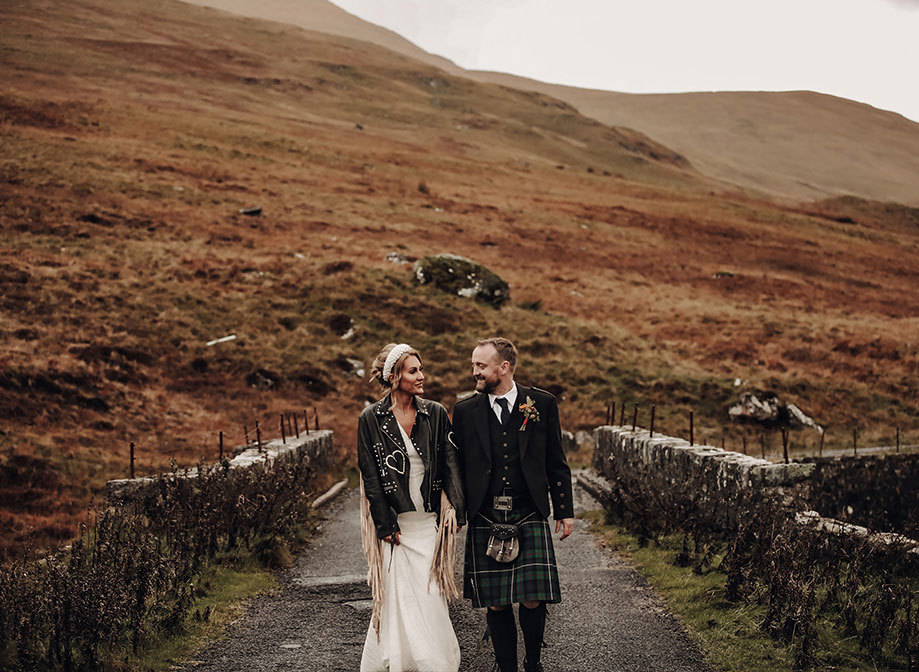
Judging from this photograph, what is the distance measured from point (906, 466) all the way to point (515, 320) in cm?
1760

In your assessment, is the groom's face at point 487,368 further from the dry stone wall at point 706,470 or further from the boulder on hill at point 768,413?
the boulder on hill at point 768,413

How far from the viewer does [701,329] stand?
3419cm

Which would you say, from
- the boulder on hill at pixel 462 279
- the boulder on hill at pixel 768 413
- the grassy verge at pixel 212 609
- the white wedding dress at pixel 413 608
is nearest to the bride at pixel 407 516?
the white wedding dress at pixel 413 608

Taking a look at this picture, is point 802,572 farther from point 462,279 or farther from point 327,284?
point 462,279

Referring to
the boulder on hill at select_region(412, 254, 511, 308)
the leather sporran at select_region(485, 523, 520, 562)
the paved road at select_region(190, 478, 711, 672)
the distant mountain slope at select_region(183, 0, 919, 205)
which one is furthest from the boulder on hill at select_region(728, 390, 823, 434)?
the distant mountain slope at select_region(183, 0, 919, 205)

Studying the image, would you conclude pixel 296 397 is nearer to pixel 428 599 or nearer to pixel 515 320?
pixel 515 320

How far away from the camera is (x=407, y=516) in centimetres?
516

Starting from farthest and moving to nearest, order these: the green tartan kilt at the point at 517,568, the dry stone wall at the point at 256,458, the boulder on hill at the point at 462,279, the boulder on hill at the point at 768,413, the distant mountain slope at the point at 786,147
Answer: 1. the distant mountain slope at the point at 786,147
2. the boulder on hill at the point at 462,279
3. the boulder on hill at the point at 768,413
4. the dry stone wall at the point at 256,458
5. the green tartan kilt at the point at 517,568

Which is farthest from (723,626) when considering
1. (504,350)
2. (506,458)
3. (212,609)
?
(212,609)

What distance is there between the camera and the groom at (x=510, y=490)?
507 cm

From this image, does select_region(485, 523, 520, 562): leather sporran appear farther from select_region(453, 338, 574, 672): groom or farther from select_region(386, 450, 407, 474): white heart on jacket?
select_region(386, 450, 407, 474): white heart on jacket

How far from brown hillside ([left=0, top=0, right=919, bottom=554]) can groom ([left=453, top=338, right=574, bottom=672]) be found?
693 centimetres

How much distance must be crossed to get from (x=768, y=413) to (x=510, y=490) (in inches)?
813

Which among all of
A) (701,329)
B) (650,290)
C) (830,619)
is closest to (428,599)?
(830,619)
